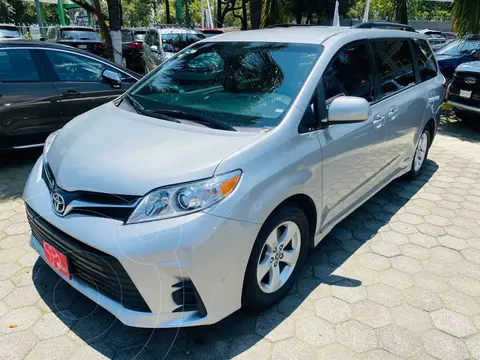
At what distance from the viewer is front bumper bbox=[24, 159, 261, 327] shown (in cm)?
186

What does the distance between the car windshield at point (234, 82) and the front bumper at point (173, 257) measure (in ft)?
2.52

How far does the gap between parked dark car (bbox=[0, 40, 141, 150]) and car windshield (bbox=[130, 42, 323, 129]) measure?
1805 mm

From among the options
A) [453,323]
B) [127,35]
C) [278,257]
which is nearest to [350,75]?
[278,257]

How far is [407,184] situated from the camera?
15.4 ft

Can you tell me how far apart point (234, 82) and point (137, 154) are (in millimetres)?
1081

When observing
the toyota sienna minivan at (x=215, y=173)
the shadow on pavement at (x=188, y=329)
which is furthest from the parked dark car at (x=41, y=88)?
the shadow on pavement at (x=188, y=329)

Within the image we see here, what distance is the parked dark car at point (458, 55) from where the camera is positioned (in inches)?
357

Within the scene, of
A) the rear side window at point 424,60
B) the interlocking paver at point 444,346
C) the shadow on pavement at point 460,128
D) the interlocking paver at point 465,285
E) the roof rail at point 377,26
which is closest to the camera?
the interlocking paver at point 444,346

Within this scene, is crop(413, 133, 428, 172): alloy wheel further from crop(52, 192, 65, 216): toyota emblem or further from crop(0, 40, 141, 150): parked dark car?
crop(52, 192, 65, 216): toyota emblem

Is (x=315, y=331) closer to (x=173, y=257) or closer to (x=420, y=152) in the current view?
(x=173, y=257)

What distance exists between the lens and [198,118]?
252 cm

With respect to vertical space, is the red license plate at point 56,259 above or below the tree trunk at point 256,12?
below

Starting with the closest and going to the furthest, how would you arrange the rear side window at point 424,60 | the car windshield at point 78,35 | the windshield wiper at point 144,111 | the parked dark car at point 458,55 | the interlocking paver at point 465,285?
the windshield wiper at point 144,111 < the interlocking paver at point 465,285 < the rear side window at point 424,60 < the parked dark car at point 458,55 < the car windshield at point 78,35

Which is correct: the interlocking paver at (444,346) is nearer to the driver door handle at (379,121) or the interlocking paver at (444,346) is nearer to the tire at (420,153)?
the driver door handle at (379,121)
